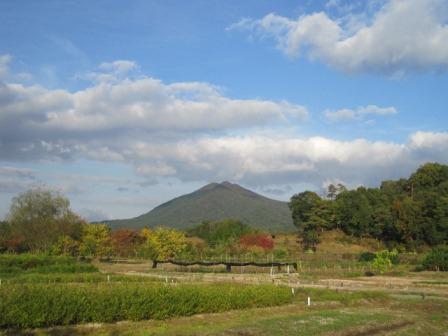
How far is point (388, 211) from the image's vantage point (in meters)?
87.2

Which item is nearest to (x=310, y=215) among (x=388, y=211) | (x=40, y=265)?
(x=388, y=211)

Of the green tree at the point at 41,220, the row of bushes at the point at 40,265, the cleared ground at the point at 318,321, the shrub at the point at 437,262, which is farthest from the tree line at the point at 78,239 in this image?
the cleared ground at the point at 318,321

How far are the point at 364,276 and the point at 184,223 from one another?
157m

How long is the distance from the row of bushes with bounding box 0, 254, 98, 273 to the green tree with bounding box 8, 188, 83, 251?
22032 millimetres

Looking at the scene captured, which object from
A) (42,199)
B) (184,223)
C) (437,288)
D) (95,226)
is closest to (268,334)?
(437,288)

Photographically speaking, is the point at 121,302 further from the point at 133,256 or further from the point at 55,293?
the point at 133,256

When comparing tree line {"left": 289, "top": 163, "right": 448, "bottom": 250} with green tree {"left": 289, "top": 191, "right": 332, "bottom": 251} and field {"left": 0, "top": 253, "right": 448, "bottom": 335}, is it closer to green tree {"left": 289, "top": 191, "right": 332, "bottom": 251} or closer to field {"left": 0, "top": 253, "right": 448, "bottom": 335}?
green tree {"left": 289, "top": 191, "right": 332, "bottom": 251}

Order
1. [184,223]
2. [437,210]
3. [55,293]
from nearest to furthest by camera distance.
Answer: [55,293]
[437,210]
[184,223]

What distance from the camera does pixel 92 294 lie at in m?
18.1

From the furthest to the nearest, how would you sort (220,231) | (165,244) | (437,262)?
(220,231)
(165,244)
(437,262)

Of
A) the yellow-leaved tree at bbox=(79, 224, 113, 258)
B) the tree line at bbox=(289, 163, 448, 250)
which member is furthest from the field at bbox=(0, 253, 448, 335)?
the tree line at bbox=(289, 163, 448, 250)

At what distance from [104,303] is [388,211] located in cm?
7644

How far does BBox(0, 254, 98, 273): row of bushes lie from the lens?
141 ft

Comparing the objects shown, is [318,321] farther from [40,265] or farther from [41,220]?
[41,220]
